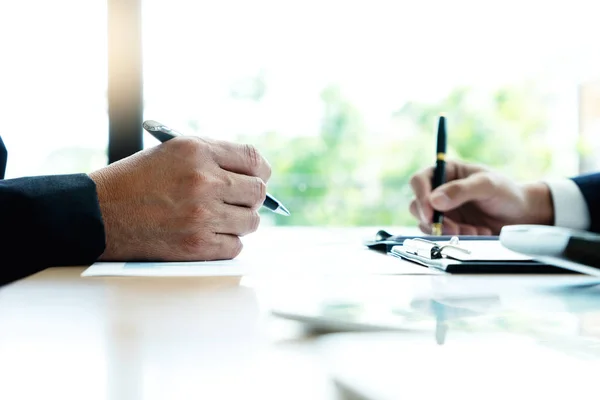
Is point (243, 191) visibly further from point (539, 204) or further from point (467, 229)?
point (539, 204)

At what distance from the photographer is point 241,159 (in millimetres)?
756

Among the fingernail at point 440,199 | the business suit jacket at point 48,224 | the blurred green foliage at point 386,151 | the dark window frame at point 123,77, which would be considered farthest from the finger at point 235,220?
the blurred green foliage at point 386,151

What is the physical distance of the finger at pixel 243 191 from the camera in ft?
2.39

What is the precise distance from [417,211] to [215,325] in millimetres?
906

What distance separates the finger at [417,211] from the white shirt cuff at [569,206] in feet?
0.82

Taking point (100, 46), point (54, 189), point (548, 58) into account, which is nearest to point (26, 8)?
point (100, 46)

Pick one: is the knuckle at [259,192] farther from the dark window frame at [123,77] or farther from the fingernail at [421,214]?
the dark window frame at [123,77]

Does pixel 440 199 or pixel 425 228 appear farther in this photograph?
pixel 425 228

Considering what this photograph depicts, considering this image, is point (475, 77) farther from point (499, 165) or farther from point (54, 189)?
point (54, 189)

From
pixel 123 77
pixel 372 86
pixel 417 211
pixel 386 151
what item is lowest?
pixel 386 151

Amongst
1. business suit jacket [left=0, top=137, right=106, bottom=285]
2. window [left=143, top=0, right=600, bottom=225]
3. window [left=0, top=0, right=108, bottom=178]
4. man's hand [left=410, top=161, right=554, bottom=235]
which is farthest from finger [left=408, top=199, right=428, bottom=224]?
window [left=143, top=0, right=600, bottom=225]

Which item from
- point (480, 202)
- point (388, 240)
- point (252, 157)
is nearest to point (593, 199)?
point (480, 202)

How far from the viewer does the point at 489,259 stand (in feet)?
2.08

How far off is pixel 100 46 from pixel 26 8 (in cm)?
110
